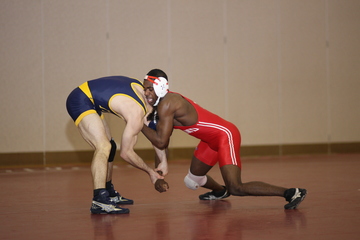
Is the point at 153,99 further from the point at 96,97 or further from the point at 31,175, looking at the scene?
the point at 31,175

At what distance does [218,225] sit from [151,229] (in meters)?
0.46

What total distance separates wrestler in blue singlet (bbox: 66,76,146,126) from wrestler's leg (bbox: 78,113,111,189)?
7 cm

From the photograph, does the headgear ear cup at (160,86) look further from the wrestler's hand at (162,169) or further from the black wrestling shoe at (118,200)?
the black wrestling shoe at (118,200)

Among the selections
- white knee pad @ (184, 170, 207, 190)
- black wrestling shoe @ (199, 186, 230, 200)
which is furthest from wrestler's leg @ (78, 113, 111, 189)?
black wrestling shoe @ (199, 186, 230, 200)

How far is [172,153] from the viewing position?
988cm

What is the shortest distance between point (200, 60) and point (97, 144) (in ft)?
21.2

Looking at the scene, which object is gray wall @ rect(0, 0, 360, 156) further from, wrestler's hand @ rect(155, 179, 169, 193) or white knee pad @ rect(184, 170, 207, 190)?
wrestler's hand @ rect(155, 179, 169, 193)

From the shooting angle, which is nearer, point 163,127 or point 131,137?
point 131,137

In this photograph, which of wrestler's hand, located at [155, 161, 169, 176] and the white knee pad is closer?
wrestler's hand, located at [155, 161, 169, 176]

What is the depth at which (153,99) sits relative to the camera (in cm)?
397

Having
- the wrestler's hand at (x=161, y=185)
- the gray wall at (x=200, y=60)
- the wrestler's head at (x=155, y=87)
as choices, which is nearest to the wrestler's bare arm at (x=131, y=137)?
the wrestler's hand at (x=161, y=185)

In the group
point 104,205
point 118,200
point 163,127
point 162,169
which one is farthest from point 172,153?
point 104,205

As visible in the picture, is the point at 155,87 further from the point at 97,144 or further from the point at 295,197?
the point at 295,197

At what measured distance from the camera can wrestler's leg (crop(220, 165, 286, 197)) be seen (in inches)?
152
